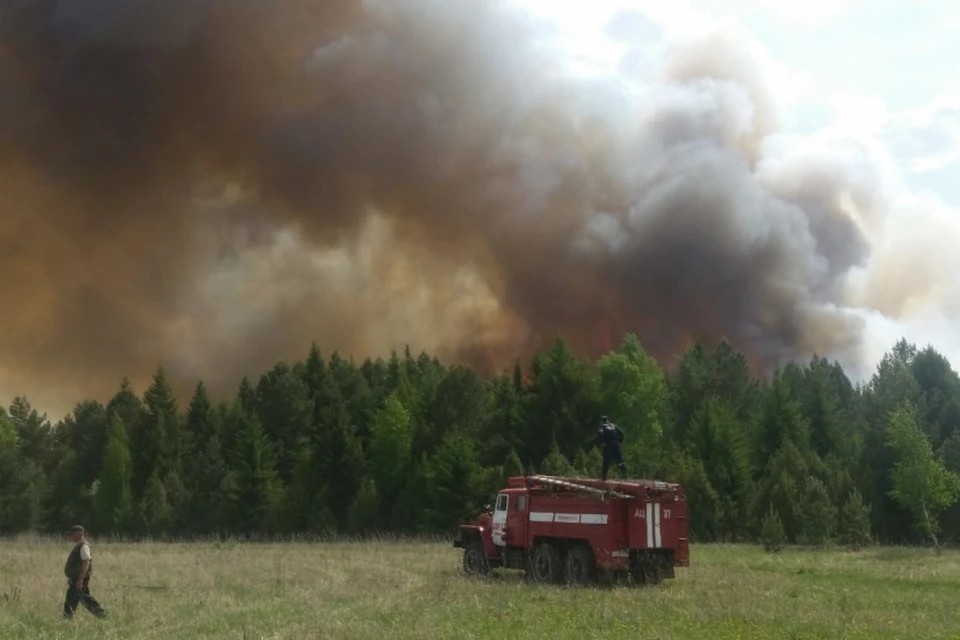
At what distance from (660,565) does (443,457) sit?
33.4 m

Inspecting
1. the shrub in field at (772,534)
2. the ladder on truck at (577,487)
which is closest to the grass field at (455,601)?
the ladder on truck at (577,487)

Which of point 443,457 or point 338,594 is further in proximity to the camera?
point 443,457

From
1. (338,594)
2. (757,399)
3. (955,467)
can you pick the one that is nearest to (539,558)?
(338,594)

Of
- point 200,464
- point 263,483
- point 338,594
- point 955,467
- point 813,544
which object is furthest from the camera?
point 200,464

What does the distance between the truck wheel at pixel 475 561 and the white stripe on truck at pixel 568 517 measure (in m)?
2.84

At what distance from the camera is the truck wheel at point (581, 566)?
85.3 feet

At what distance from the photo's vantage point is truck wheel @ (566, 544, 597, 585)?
1024 inches

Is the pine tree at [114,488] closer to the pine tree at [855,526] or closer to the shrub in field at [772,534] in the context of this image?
the shrub in field at [772,534]

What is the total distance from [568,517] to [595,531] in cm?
114

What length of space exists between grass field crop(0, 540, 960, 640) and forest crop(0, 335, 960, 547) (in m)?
16.8

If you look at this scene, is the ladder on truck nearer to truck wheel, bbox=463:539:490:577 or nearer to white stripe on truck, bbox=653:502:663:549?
white stripe on truck, bbox=653:502:663:549

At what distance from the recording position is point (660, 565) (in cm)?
2659

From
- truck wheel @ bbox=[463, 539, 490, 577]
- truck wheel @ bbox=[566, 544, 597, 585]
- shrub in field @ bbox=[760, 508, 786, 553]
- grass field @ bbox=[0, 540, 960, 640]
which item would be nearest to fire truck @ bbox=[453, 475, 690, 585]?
truck wheel @ bbox=[566, 544, 597, 585]

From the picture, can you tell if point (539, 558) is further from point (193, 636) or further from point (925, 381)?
point (925, 381)
